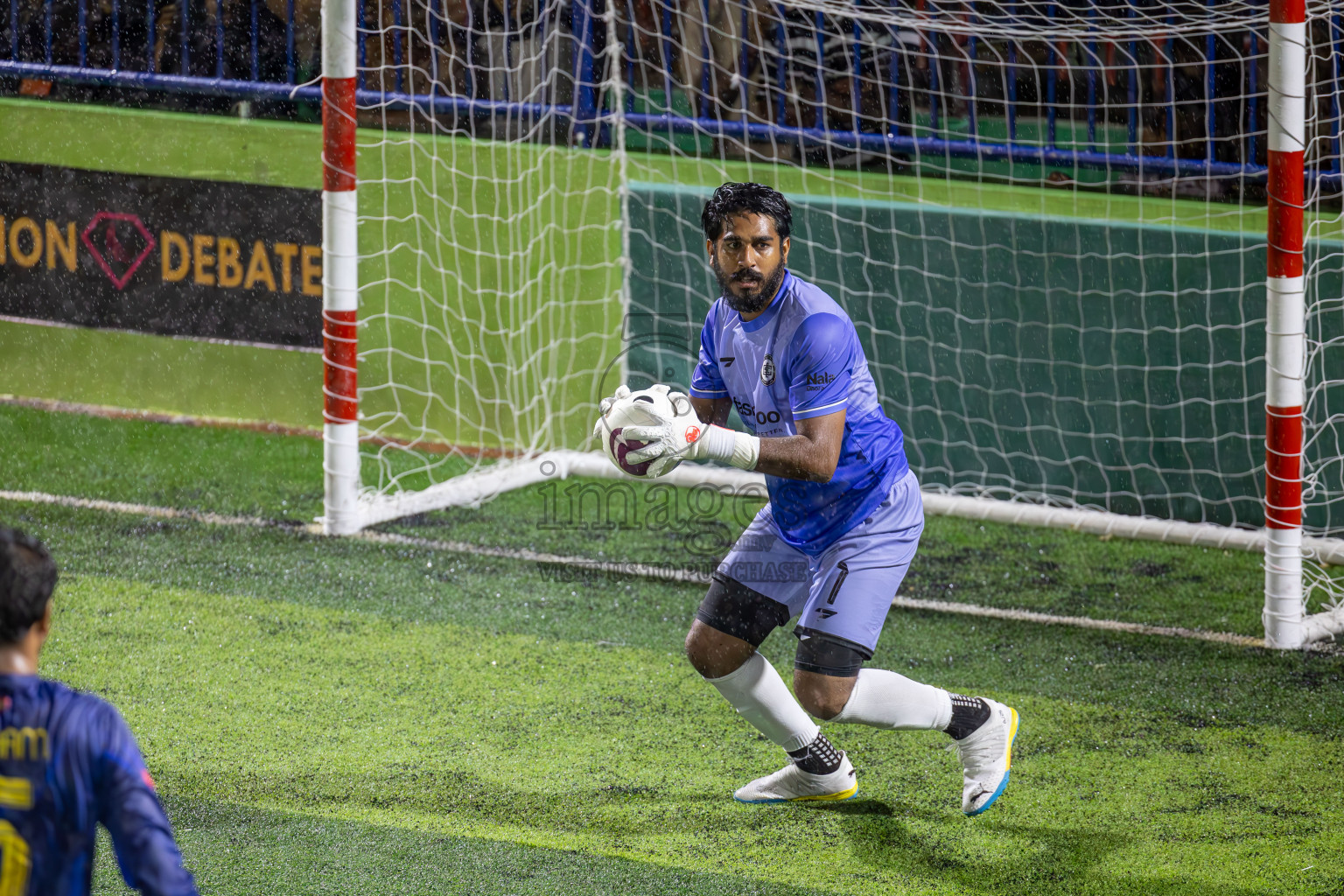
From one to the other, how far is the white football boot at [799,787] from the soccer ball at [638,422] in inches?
41.3

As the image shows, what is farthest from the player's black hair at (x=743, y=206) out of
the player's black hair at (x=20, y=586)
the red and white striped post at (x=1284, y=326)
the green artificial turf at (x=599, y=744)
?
the red and white striped post at (x=1284, y=326)

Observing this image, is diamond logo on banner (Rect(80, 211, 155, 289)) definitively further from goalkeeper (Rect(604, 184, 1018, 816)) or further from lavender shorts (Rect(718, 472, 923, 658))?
lavender shorts (Rect(718, 472, 923, 658))

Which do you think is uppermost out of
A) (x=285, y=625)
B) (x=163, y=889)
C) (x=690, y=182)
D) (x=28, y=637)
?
(x=690, y=182)

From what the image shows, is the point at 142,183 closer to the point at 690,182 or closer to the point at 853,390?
the point at 690,182

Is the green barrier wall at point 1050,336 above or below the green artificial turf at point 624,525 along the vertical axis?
above

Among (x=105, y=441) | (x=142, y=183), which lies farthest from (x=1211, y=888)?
(x=142, y=183)

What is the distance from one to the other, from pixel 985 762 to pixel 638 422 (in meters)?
1.36

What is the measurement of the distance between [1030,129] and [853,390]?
3.74 meters

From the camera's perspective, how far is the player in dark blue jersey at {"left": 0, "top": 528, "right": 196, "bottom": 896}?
2053 mm

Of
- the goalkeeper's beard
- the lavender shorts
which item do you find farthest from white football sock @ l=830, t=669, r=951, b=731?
the goalkeeper's beard

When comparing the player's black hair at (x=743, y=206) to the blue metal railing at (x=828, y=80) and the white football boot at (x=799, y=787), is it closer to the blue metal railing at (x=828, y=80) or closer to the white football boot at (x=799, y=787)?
the white football boot at (x=799, y=787)

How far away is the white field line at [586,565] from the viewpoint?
5.57 m

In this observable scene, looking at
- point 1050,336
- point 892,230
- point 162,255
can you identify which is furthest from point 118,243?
point 1050,336

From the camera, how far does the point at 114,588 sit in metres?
5.77
